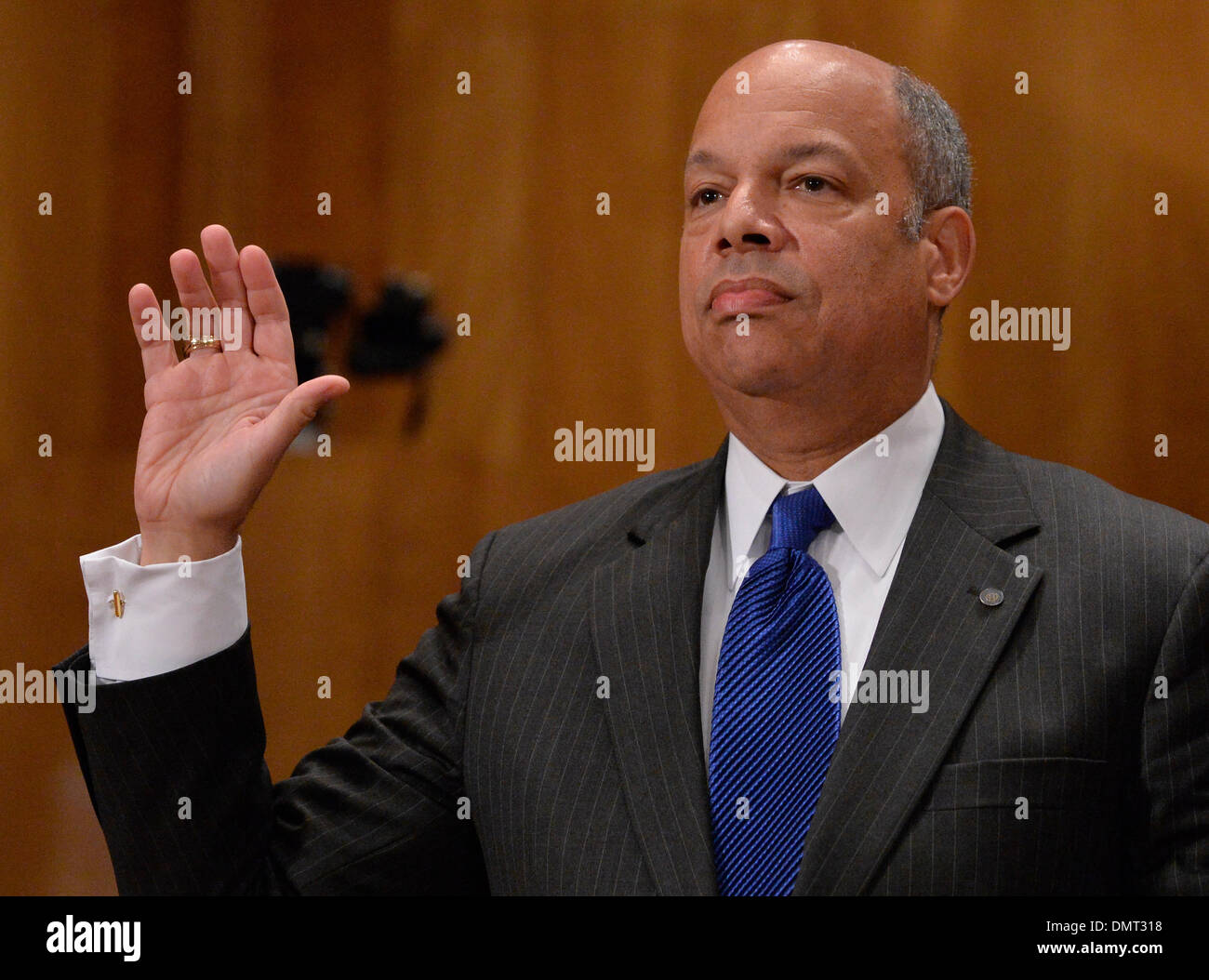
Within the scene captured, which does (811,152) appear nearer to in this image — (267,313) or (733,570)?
(733,570)

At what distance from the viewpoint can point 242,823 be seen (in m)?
1.55

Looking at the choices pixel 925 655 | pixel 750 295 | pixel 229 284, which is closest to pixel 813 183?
pixel 750 295

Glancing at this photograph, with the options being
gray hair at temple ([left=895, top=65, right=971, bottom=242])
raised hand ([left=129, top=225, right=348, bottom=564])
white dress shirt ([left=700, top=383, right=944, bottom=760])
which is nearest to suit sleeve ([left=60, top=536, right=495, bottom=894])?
raised hand ([left=129, top=225, right=348, bottom=564])

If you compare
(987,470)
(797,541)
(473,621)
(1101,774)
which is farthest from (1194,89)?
(473,621)

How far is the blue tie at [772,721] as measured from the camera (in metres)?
1.46

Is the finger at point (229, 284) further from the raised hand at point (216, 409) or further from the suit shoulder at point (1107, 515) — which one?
the suit shoulder at point (1107, 515)

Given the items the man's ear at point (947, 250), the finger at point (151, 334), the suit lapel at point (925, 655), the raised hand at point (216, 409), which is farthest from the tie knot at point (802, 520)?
the finger at point (151, 334)

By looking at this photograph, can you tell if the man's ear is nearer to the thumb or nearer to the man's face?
the man's face

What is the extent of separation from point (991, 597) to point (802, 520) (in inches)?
9.7

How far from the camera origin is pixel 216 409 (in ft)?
5.33

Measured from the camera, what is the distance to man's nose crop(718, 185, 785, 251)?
1633 millimetres
